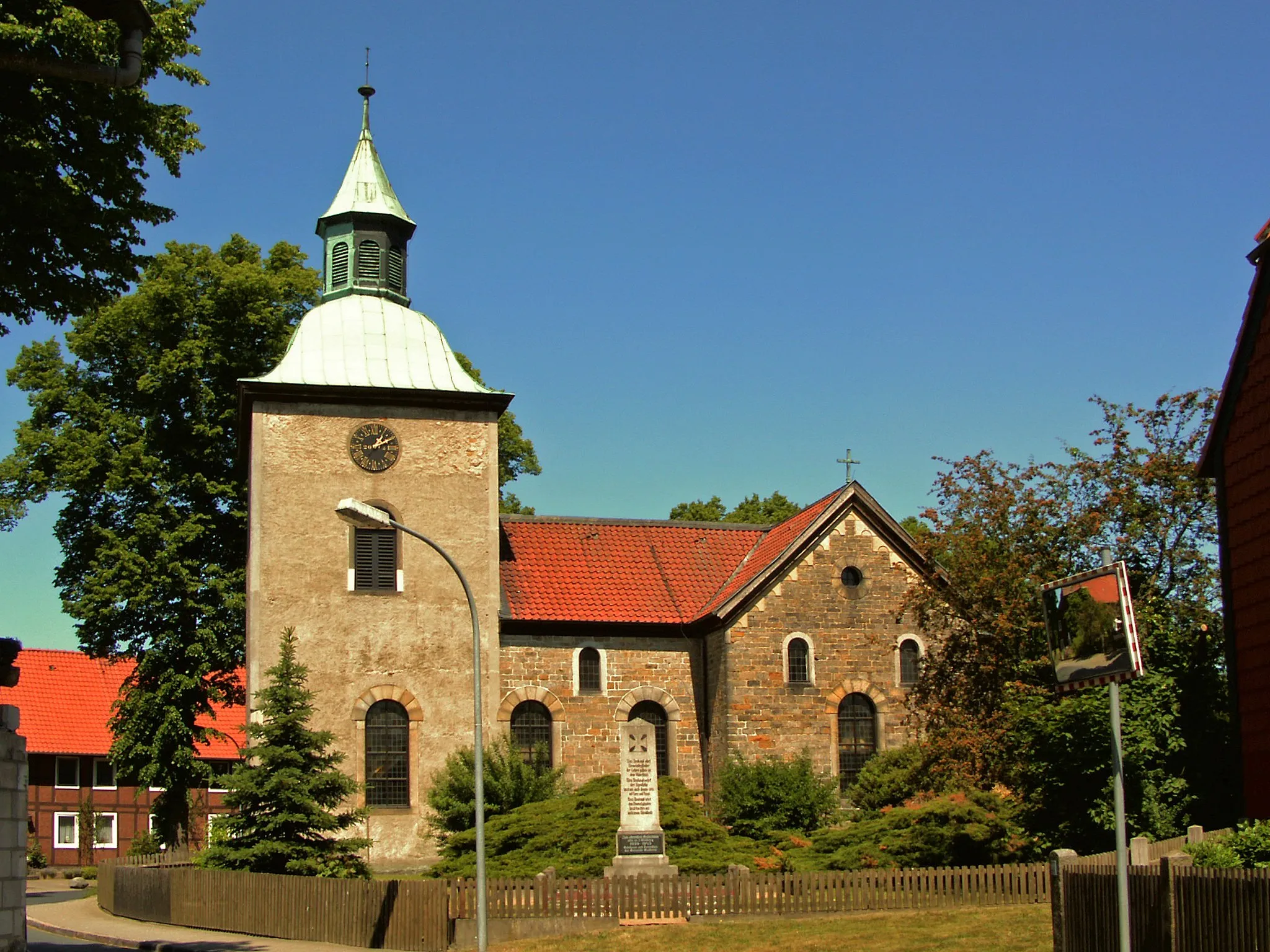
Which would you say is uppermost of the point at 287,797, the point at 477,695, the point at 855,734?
the point at 477,695

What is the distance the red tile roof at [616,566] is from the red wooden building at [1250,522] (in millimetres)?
13681

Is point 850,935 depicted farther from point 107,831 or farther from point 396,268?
point 107,831

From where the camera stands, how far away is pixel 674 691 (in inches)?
1259

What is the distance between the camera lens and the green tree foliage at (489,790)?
90.0 feet

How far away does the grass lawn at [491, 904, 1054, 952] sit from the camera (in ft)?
59.3

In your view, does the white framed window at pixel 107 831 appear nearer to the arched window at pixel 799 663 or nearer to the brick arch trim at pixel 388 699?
the brick arch trim at pixel 388 699

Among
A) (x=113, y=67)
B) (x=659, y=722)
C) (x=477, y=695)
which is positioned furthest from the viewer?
(x=659, y=722)

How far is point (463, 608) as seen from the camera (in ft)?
100

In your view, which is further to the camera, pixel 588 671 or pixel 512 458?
pixel 512 458

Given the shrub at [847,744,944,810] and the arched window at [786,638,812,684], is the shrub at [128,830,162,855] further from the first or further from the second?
the shrub at [847,744,944,810]

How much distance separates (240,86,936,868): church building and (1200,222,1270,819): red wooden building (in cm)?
962

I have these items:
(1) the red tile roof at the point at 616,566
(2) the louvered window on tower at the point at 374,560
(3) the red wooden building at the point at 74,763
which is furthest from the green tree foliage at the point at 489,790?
(3) the red wooden building at the point at 74,763

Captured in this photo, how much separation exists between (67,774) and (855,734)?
32.8 metres

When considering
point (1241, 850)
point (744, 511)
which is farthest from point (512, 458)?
point (1241, 850)
